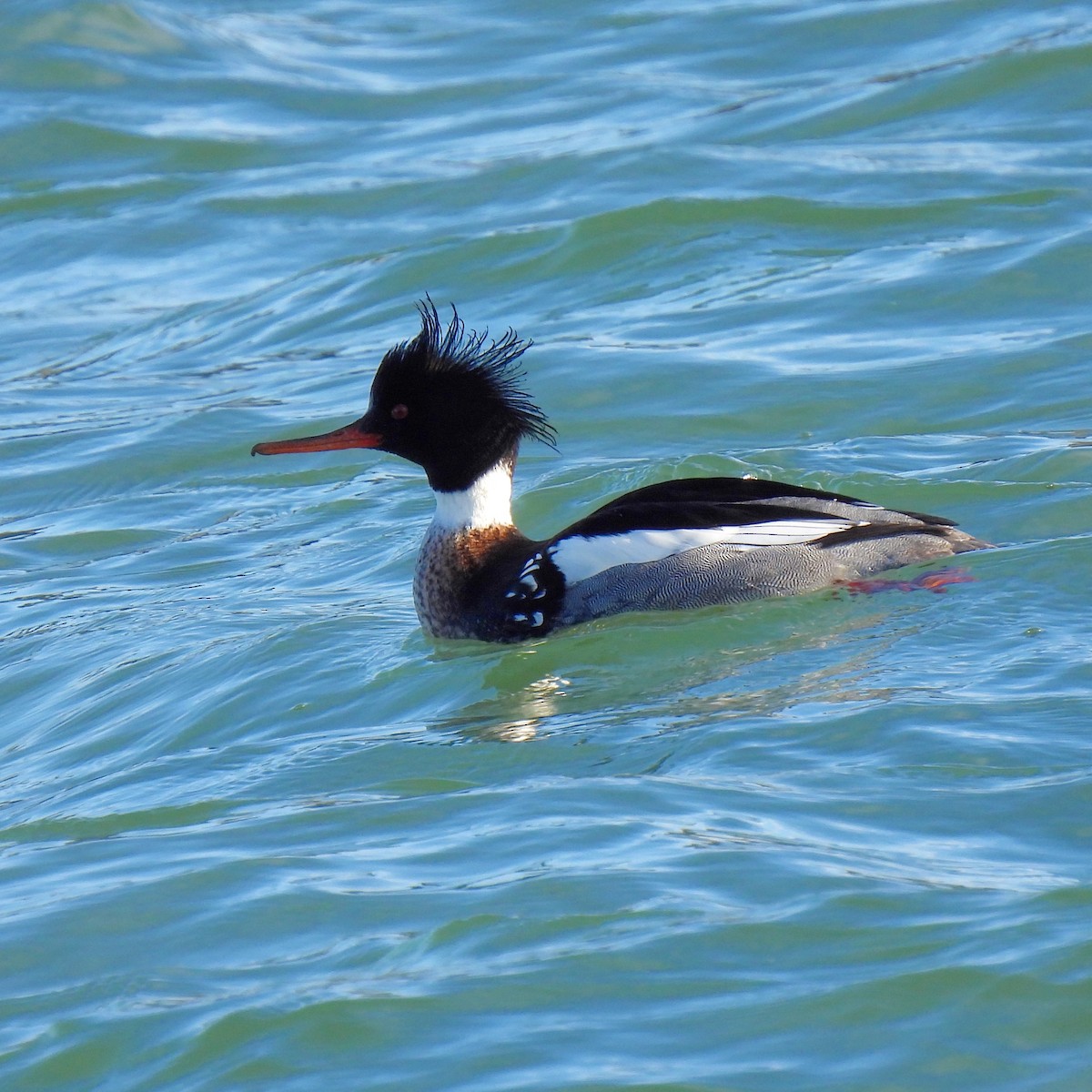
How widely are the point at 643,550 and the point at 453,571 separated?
0.86 metres

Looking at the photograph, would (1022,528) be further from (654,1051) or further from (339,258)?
(339,258)

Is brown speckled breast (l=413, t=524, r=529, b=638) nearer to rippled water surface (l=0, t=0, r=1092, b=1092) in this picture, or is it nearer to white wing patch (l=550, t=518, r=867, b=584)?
rippled water surface (l=0, t=0, r=1092, b=1092)

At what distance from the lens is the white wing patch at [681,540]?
718 cm

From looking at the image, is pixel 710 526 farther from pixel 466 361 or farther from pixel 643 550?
pixel 466 361

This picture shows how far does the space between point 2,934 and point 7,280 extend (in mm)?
9926

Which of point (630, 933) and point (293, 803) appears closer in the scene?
point (630, 933)

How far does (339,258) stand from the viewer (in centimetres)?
1330

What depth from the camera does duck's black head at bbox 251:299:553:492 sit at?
25.1 ft

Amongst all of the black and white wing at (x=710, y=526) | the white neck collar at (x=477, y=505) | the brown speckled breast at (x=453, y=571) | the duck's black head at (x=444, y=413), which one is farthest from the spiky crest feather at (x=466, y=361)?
the black and white wing at (x=710, y=526)

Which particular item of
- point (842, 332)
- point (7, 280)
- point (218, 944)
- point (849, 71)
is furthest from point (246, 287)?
point (218, 944)

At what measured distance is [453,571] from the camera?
7.61m

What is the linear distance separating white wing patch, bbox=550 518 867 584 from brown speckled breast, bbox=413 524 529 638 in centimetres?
52

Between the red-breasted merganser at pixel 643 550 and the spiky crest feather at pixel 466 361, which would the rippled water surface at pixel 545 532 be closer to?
the red-breasted merganser at pixel 643 550

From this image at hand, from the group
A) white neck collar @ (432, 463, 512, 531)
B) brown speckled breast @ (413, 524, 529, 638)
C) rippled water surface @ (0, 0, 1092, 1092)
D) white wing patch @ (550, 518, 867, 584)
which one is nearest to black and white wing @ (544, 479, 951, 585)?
white wing patch @ (550, 518, 867, 584)
